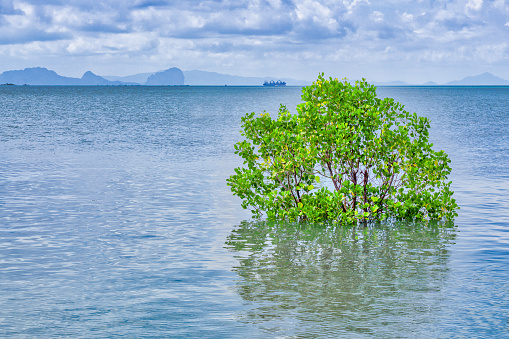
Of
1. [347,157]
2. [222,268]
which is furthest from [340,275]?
[347,157]

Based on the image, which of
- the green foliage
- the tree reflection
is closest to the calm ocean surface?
the tree reflection

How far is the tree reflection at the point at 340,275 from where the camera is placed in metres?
10.4

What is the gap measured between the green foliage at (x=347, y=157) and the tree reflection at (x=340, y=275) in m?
0.61

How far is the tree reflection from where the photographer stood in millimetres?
10438

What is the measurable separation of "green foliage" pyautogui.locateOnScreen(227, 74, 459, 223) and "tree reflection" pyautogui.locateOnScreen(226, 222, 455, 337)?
61 cm

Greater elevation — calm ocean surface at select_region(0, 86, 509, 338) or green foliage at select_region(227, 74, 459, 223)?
green foliage at select_region(227, 74, 459, 223)

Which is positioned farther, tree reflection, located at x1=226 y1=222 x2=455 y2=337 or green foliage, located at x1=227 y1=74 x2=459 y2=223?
green foliage, located at x1=227 y1=74 x2=459 y2=223

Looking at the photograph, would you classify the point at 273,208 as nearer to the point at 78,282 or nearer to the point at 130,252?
the point at 130,252

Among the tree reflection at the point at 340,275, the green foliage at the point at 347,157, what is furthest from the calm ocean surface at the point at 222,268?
the green foliage at the point at 347,157

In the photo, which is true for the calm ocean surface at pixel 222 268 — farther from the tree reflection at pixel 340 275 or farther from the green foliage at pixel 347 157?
the green foliage at pixel 347 157

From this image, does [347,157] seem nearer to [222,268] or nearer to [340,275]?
[340,275]

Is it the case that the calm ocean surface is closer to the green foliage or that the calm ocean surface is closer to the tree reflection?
the tree reflection

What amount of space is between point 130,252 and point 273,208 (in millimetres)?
5304

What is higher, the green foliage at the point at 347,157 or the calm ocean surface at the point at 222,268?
the green foliage at the point at 347,157
